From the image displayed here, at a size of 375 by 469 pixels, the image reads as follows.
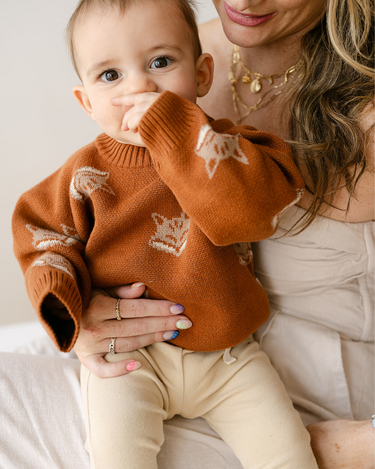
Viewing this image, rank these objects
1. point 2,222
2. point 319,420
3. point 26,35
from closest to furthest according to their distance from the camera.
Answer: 1. point 319,420
2. point 26,35
3. point 2,222

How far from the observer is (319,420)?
1.13 metres

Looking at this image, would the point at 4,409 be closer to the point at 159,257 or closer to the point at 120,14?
the point at 159,257

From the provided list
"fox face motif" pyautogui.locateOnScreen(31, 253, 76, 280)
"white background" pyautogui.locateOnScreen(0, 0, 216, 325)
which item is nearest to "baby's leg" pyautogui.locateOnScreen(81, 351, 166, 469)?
"fox face motif" pyautogui.locateOnScreen(31, 253, 76, 280)

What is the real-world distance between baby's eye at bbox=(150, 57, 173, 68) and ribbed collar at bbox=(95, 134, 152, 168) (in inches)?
6.9

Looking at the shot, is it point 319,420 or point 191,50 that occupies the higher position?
point 191,50

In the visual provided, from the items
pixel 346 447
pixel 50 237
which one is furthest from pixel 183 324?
pixel 346 447

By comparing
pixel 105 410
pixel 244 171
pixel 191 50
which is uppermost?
pixel 191 50

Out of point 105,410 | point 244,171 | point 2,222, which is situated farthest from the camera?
point 2,222

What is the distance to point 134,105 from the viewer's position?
0.83 m

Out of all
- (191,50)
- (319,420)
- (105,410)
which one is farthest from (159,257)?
(319,420)

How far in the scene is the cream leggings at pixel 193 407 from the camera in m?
0.85

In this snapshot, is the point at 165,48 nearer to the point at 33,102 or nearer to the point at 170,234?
the point at 170,234

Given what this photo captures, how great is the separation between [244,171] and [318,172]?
378mm

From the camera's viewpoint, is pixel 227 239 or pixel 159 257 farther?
pixel 159 257
